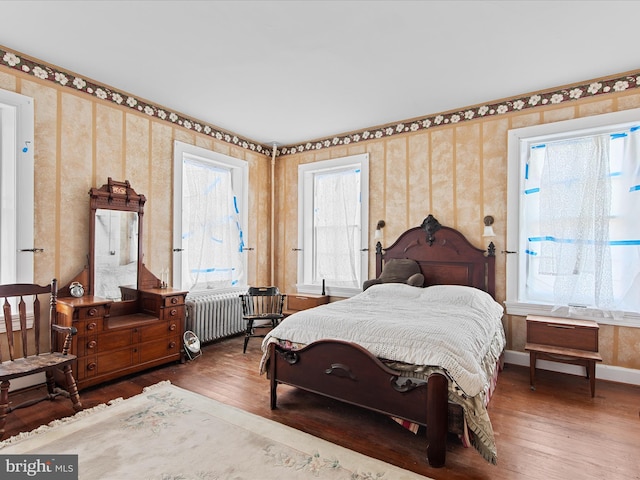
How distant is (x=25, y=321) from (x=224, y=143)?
10.5ft

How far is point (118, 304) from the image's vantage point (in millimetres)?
3730

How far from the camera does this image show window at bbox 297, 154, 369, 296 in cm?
498

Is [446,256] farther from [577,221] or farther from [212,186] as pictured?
[212,186]

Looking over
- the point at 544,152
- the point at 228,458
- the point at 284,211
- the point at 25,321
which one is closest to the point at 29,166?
the point at 25,321

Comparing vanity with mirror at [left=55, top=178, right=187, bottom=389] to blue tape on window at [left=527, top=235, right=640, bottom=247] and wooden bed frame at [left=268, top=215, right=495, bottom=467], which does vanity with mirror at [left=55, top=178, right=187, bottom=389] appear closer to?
wooden bed frame at [left=268, top=215, right=495, bottom=467]

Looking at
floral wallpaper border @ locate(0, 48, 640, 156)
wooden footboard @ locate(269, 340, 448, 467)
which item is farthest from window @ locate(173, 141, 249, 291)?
wooden footboard @ locate(269, 340, 448, 467)

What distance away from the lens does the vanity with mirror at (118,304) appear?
307cm

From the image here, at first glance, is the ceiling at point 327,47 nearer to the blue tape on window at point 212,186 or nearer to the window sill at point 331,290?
the blue tape on window at point 212,186

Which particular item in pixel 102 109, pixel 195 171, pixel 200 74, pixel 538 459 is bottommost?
pixel 538 459

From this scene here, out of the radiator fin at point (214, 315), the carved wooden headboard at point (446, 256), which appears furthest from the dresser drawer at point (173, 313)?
the carved wooden headboard at point (446, 256)

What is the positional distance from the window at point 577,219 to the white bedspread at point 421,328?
2.02ft

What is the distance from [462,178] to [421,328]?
2499 mm

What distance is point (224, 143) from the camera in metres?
5.03

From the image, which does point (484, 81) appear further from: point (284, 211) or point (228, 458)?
point (228, 458)
